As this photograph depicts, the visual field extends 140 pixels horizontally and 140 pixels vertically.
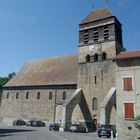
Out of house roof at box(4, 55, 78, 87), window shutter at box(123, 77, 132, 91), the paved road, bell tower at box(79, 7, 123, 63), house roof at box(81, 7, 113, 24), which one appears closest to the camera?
the paved road

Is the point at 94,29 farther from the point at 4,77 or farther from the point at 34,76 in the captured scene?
the point at 4,77

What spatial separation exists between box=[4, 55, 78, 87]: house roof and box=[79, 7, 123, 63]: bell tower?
442 centimetres

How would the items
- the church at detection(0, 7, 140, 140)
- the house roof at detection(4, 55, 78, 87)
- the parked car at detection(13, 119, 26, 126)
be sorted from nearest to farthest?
the church at detection(0, 7, 140, 140) < the house roof at detection(4, 55, 78, 87) < the parked car at detection(13, 119, 26, 126)

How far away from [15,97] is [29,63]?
921 centimetres

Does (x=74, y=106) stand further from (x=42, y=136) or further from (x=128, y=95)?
(x=42, y=136)

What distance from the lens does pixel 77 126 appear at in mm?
27719

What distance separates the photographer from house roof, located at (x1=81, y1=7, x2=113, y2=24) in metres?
34.3

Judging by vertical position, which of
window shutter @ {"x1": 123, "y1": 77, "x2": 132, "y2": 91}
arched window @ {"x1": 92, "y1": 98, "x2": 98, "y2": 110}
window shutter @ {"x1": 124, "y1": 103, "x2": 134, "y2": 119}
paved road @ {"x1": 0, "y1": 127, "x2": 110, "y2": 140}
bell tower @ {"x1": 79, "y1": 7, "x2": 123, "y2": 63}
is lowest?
paved road @ {"x1": 0, "y1": 127, "x2": 110, "y2": 140}

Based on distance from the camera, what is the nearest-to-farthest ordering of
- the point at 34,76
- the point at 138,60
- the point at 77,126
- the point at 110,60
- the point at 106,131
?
the point at 106,131 → the point at 138,60 → the point at 77,126 → the point at 110,60 → the point at 34,76

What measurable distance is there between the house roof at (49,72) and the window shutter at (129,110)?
A: 13.2 meters

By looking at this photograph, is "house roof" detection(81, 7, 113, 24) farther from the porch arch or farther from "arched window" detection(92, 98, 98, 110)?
"arched window" detection(92, 98, 98, 110)

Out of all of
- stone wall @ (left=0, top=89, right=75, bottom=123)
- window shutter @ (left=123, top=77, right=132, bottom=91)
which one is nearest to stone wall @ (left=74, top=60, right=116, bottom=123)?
stone wall @ (left=0, top=89, right=75, bottom=123)

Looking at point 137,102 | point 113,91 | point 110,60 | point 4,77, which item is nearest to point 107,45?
point 110,60

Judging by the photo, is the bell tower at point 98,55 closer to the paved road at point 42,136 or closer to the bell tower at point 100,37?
the bell tower at point 100,37
